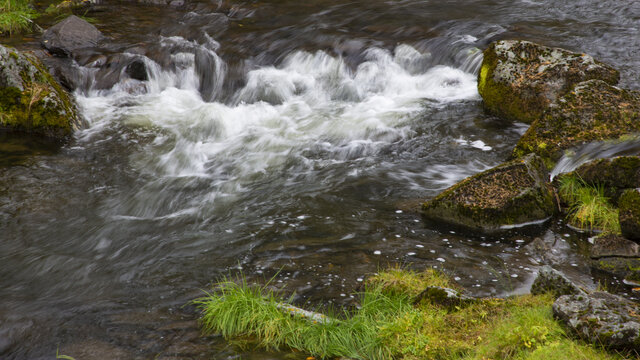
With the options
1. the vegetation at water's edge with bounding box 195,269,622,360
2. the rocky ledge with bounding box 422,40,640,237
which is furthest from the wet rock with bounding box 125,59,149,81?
the vegetation at water's edge with bounding box 195,269,622,360

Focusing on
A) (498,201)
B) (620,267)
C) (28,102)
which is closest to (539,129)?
(498,201)

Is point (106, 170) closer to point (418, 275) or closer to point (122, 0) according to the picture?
point (418, 275)

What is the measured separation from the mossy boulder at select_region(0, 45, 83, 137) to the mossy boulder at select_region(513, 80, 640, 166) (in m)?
8.17

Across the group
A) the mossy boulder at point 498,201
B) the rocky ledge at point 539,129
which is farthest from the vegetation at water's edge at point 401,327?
the rocky ledge at point 539,129

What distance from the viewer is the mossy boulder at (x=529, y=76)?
9.55m

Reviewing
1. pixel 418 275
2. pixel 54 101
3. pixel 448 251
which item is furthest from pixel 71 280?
pixel 54 101

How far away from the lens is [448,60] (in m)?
12.5

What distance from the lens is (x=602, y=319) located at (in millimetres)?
4051

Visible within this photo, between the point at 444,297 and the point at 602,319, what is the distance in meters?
1.31

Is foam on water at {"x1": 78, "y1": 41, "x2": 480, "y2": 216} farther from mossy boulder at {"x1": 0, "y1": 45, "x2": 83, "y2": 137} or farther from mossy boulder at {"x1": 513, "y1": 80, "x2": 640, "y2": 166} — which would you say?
mossy boulder at {"x1": 513, "y1": 80, "x2": 640, "y2": 166}

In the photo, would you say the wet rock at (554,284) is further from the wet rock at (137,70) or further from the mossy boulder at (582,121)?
the wet rock at (137,70)

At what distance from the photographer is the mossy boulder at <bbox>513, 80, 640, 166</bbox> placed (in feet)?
25.6

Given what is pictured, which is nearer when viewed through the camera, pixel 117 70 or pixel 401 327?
pixel 401 327

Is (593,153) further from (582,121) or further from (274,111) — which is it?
(274,111)
